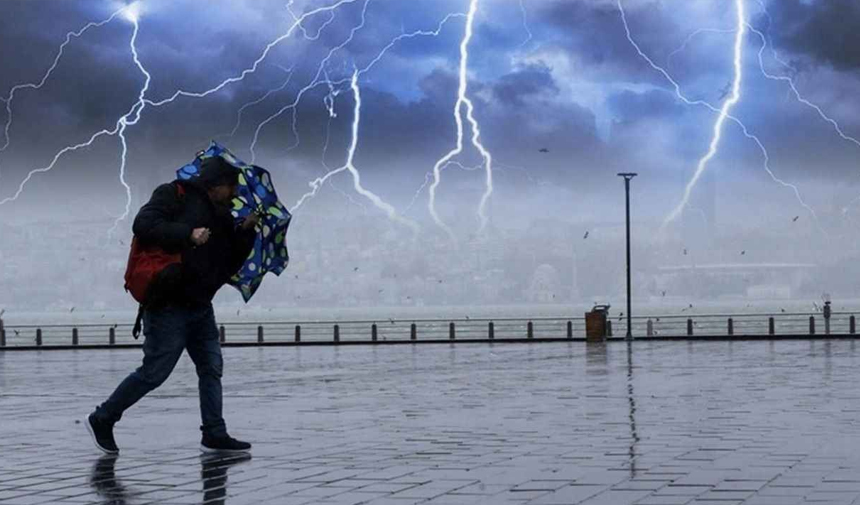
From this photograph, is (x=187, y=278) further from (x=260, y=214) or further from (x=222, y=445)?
(x=222, y=445)

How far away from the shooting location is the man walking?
875 cm

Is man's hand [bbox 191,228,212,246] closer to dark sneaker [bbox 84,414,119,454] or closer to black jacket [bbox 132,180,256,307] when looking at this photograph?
black jacket [bbox 132,180,256,307]

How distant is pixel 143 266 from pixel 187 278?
26cm

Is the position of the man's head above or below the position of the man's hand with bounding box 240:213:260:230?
above

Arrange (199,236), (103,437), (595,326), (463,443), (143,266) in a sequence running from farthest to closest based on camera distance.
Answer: (595,326), (463,443), (103,437), (143,266), (199,236)

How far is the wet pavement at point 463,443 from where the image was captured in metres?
7.07

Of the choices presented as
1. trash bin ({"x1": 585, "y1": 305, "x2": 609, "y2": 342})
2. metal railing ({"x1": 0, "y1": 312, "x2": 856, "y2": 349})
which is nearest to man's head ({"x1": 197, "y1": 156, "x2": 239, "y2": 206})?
trash bin ({"x1": 585, "y1": 305, "x2": 609, "y2": 342})

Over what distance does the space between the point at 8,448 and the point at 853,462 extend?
504 cm

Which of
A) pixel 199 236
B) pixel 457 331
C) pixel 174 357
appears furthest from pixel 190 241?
pixel 457 331

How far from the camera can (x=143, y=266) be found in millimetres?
8805

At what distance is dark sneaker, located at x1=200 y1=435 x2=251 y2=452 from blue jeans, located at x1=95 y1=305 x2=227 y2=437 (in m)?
0.04

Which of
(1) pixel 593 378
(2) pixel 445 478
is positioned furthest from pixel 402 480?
(1) pixel 593 378

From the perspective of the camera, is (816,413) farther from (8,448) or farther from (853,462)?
(8,448)

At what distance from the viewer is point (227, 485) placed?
742 centimetres
